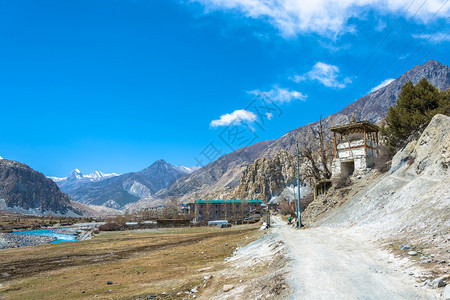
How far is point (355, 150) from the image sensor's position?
37844mm

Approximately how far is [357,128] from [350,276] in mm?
34105

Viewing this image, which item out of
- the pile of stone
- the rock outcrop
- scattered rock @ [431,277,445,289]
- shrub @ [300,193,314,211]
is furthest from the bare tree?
the rock outcrop

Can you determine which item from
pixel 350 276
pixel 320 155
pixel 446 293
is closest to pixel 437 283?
pixel 446 293

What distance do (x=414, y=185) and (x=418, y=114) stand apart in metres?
15.6

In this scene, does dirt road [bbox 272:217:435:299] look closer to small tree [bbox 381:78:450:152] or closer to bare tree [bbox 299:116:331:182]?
small tree [bbox 381:78:450:152]

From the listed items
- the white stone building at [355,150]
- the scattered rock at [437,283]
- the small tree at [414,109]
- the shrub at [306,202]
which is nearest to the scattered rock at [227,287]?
the scattered rock at [437,283]

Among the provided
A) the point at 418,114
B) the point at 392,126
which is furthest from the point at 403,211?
the point at 392,126

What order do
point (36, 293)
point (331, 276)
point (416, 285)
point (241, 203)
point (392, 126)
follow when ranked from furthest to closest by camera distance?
1. point (241, 203)
2. point (392, 126)
3. point (36, 293)
4. point (331, 276)
5. point (416, 285)

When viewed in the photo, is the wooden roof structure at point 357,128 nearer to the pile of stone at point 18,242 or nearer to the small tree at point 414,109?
the small tree at point 414,109

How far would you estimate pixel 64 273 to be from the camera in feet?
69.4

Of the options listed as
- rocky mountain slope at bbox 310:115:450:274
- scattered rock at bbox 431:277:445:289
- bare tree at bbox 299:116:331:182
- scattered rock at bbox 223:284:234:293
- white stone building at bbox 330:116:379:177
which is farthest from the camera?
bare tree at bbox 299:116:331:182

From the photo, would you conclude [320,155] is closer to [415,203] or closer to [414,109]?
[414,109]

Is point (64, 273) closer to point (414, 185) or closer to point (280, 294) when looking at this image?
point (280, 294)

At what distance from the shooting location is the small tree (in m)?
31.7
